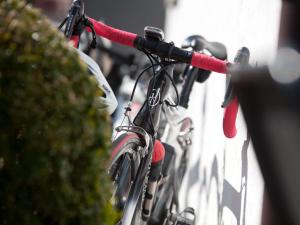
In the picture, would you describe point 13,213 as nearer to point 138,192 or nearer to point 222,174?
point 138,192

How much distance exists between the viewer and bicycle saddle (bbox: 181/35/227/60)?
2.61m

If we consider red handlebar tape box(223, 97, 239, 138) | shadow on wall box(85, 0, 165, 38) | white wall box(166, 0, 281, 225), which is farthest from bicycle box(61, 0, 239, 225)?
shadow on wall box(85, 0, 165, 38)

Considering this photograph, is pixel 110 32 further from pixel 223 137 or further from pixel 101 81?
pixel 223 137

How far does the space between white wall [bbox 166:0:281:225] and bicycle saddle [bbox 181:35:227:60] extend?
13 centimetres

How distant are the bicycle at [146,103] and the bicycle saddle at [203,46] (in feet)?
1.72

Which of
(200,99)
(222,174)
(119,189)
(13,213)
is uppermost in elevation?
(200,99)

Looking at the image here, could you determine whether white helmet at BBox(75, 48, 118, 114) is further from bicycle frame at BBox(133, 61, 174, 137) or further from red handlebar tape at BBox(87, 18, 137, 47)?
red handlebar tape at BBox(87, 18, 137, 47)

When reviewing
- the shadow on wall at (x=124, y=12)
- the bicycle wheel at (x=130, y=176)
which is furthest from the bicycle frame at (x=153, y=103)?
the shadow on wall at (x=124, y=12)

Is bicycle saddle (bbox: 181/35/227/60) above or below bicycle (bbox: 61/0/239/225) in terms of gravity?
above

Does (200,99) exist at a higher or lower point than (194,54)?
higher

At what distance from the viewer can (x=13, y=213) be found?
3.59 feet

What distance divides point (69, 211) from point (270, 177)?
0.96 meters

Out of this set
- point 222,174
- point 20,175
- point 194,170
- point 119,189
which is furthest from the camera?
point 194,170

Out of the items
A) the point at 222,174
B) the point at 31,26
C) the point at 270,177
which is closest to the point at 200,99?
the point at 222,174
